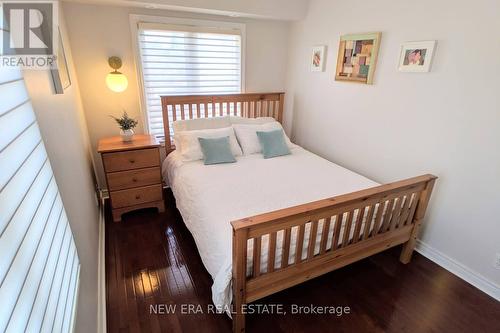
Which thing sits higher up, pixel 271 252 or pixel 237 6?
pixel 237 6

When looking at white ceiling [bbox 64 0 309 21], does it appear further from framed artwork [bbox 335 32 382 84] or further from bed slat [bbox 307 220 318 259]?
bed slat [bbox 307 220 318 259]

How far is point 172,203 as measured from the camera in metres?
3.12

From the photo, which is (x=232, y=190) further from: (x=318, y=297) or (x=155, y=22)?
(x=155, y=22)

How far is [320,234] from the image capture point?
1.73 meters

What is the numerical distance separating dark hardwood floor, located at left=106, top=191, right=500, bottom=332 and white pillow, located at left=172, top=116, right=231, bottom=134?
1.22 metres

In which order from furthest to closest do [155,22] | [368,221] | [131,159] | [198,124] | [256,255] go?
[198,124], [155,22], [131,159], [368,221], [256,255]

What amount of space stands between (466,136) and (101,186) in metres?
3.54

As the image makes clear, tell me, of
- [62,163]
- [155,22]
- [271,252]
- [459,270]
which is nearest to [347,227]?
[271,252]

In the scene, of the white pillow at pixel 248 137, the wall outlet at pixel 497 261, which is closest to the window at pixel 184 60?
the white pillow at pixel 248 137

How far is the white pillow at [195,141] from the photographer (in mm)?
2713

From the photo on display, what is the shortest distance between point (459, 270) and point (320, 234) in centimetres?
134

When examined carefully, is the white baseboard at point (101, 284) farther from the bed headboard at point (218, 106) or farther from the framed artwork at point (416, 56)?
the framed artwork at point (416, 56)

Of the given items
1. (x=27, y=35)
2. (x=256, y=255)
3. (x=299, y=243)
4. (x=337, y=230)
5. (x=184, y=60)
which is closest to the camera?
(x=27, y=35)

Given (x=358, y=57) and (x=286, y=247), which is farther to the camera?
(x=358, y=57)
